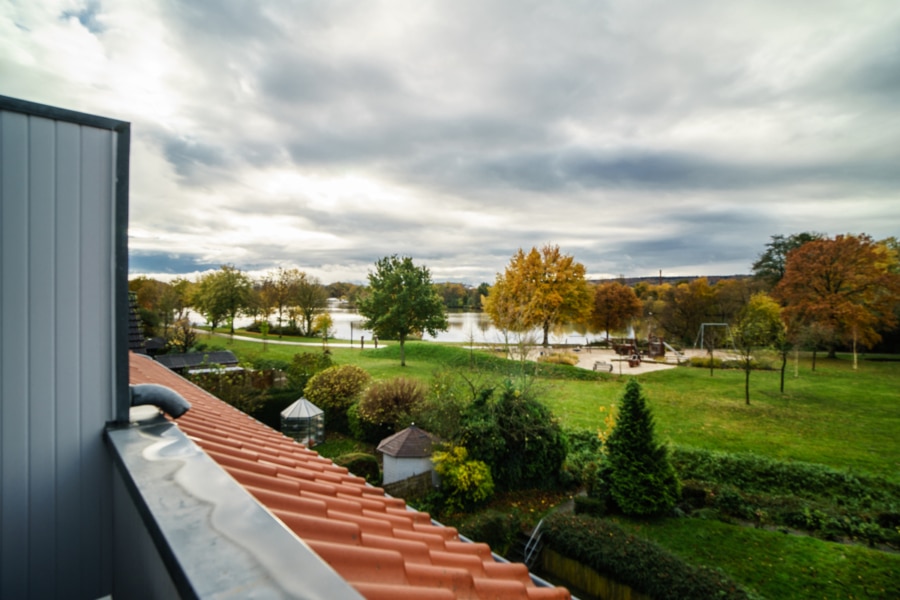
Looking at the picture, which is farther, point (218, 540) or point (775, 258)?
point (775, 258)

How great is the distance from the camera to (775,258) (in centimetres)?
3541

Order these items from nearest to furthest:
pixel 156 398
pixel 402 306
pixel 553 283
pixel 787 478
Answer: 1. pixel 156 398
2. pixel 787 478
3. pixel 402 306
4. pixel 553 283

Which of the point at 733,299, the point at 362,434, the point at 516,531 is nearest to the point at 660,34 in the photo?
the point at 516,531

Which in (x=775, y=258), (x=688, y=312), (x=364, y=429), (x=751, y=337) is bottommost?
(x=364, y=429)

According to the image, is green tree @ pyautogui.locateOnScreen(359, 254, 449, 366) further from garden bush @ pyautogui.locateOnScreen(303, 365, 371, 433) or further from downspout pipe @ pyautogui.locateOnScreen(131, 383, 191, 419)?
downspout pipe @ pyautogui.locateOnScreen(131, 383, 191, 419)

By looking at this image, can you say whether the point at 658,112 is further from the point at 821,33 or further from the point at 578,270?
the point at 578,270

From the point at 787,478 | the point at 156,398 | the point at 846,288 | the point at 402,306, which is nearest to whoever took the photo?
the point at 156,398

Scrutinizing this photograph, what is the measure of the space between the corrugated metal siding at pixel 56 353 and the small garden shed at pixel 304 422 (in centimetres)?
1155

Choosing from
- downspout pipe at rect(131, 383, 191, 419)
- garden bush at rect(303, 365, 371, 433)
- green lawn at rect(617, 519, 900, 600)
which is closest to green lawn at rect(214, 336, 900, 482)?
green lawn at rect(617, 519, 900, 600)

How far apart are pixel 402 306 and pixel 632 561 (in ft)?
67.4

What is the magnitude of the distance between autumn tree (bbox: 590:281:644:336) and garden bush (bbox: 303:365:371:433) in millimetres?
28358

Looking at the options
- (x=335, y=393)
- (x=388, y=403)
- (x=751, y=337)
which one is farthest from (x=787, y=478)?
(x=335, y=393)

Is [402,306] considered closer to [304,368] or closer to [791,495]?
[304,368]

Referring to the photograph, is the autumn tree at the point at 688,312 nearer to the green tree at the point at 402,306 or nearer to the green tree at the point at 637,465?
the green tree at the point at 402,306
